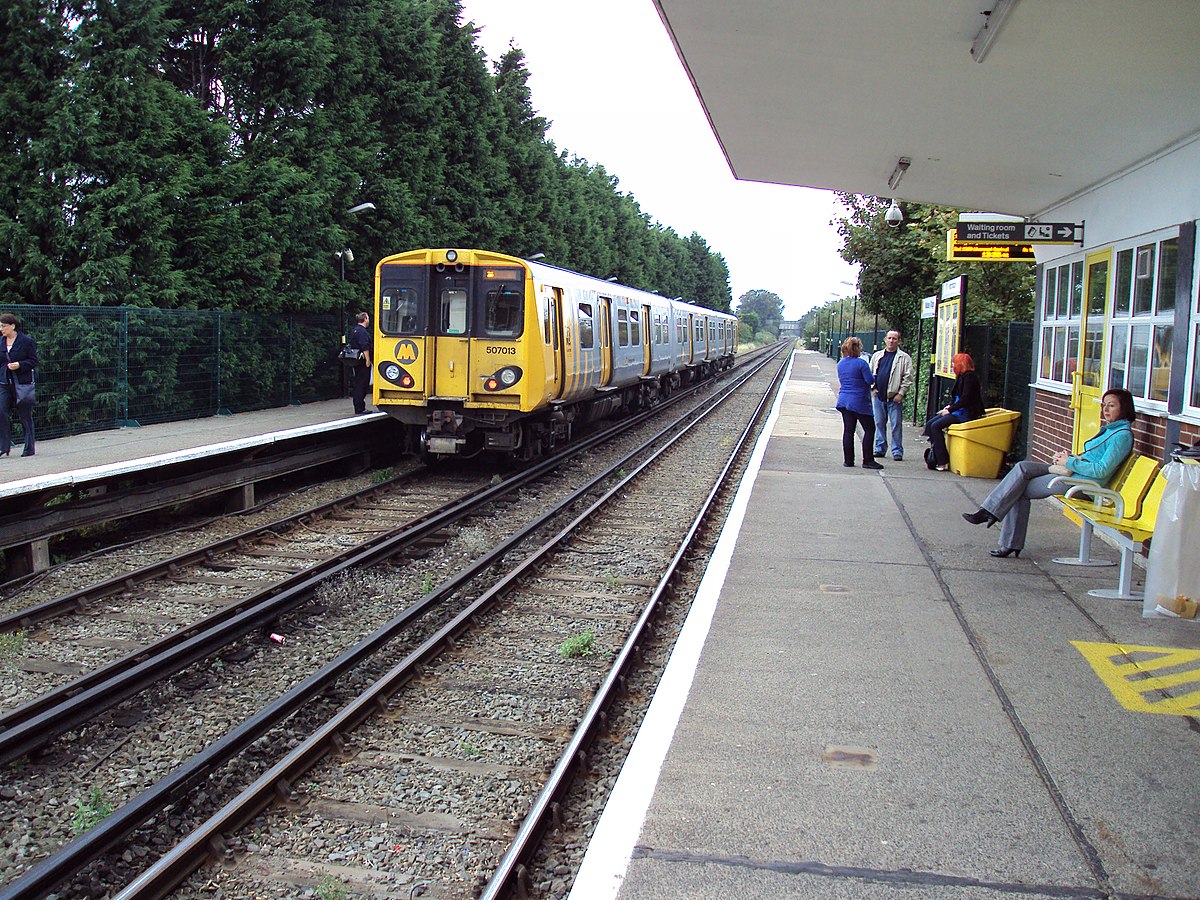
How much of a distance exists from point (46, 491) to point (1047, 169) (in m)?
9.57

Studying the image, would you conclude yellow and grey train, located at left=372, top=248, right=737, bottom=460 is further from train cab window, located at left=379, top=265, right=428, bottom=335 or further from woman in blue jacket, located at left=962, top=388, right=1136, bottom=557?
woman in blue jacket, located at left=962, top=388, right=1136, bottom=557

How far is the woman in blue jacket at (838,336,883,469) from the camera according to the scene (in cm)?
1266

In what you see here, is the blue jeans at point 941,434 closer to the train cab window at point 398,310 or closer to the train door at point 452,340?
the train door at point 452,340

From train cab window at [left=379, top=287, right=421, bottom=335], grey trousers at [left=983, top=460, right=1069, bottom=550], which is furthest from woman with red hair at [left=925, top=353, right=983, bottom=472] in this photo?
train cab window at [left=379, top=287, right=421, bottom=335]

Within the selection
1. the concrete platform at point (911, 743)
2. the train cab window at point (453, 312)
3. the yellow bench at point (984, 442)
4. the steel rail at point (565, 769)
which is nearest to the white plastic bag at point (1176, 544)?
the concrete platform at point (911, 743)

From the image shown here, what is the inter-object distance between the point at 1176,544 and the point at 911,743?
275 centimetres

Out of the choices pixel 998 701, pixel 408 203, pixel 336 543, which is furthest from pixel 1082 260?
pixel 408 203

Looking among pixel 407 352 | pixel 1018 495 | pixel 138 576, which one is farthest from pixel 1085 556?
pixel 407 352

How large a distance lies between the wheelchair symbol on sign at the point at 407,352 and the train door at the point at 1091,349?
7873mm

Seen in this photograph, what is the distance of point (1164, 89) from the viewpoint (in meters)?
6.38

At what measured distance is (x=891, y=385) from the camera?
1380cm

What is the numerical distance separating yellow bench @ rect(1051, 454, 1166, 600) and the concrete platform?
0.87 ft

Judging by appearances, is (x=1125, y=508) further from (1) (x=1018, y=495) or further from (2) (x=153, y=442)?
(2) (x=153, y=442)

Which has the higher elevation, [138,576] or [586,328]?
[586,328]
